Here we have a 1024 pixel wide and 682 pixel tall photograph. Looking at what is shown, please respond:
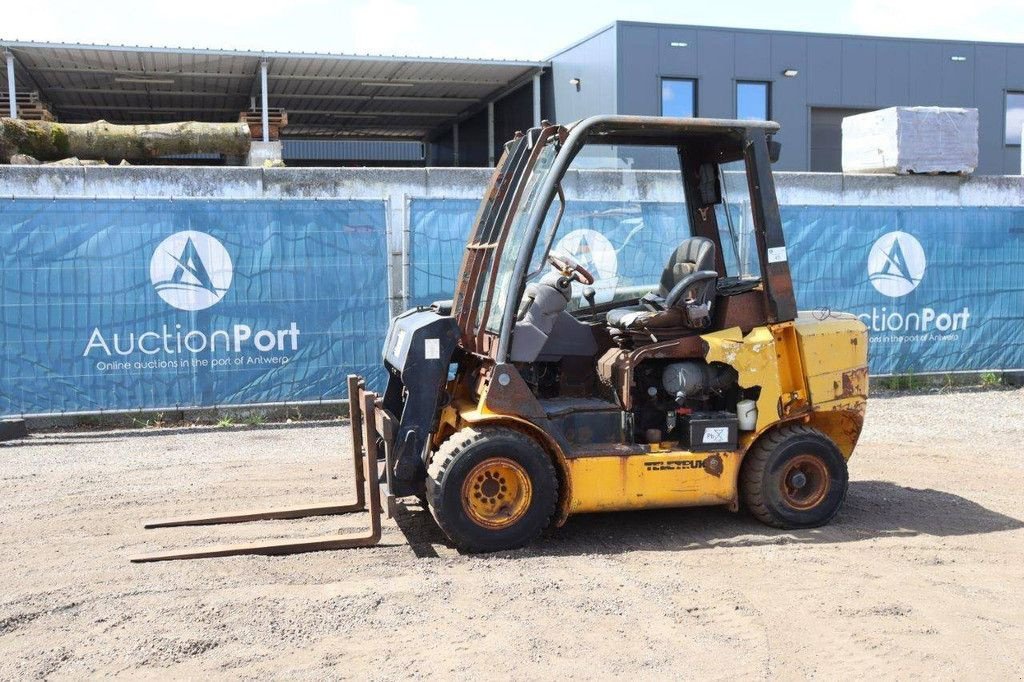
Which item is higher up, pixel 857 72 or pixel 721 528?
pixel 857 72

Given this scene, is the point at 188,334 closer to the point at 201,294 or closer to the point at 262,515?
the point at 201,294

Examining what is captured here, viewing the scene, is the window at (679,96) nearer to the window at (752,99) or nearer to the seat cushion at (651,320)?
the window at (752,99)

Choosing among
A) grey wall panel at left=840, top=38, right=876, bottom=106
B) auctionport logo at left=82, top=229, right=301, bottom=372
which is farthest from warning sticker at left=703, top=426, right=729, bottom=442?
grey wall panel at left=840, top=38, right=876, bottom=106

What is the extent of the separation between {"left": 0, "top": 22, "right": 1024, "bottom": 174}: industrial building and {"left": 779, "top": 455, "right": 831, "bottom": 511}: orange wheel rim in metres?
17.3

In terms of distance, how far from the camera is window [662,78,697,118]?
23.7 meters

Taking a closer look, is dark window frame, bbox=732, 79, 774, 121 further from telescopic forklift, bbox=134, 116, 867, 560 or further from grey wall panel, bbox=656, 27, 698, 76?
telescopic forklift, bbox=134, 116, 867, 560

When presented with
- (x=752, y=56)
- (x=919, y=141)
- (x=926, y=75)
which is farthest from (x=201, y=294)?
(x=926, y=75)

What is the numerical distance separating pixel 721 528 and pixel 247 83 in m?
22.4

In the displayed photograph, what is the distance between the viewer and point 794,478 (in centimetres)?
648

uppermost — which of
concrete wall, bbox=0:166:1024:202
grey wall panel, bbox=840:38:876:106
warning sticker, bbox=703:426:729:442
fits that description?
grey wall panel, bbox=840:38:876:106

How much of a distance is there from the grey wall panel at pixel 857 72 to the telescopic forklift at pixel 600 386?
19.9 meters

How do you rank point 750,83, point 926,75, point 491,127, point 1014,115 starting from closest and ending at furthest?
point 750,83 < point 926,75 < point 1014,115 < point 491,127

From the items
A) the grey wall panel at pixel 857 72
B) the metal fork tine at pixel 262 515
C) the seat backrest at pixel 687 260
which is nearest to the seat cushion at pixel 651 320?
the seat backrest at pixel 687 260

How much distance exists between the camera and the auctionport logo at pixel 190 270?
35.1 feet
